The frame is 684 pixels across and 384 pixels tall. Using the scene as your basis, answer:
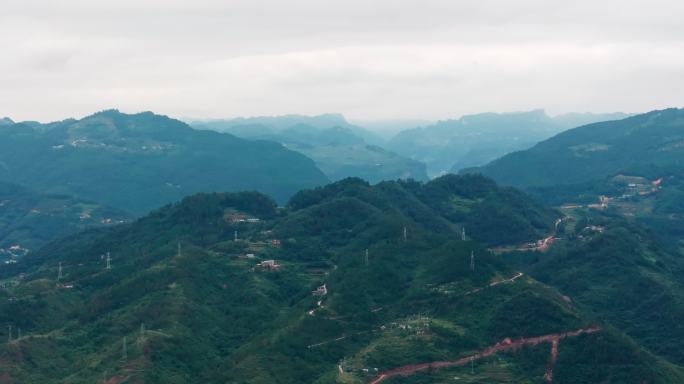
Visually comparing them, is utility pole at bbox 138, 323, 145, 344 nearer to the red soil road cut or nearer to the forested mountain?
the forested mountain

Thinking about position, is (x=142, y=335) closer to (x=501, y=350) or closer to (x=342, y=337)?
(x=342, y=337)

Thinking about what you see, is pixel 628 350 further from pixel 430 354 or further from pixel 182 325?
pixel 182 325

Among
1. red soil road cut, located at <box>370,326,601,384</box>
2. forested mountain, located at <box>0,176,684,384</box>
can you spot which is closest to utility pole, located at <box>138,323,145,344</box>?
forested mountain, located at <box>0,176,684,384</box>

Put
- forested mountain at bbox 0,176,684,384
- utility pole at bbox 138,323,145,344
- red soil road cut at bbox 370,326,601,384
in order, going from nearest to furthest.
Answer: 1. forested mountain at bbox 0,176,684,384
2. red soil road cut at bbox 370,326,601,384
3. utility pole at bbox 138,323,145,344

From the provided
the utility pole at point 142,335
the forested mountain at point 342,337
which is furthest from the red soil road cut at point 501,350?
the utility pole at point 142,335

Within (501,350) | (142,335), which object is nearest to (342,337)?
(501,350)

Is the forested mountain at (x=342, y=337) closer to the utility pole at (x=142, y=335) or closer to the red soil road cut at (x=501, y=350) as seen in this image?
the red soil road cut at (x=501, y=350)

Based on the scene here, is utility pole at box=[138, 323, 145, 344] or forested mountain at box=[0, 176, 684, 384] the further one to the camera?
utility pole at box=[138, 323, 145, 344]

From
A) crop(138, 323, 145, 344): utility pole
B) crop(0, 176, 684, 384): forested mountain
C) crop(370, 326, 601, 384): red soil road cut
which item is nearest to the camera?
crop(0, 176, 684, 384): forested mountain
